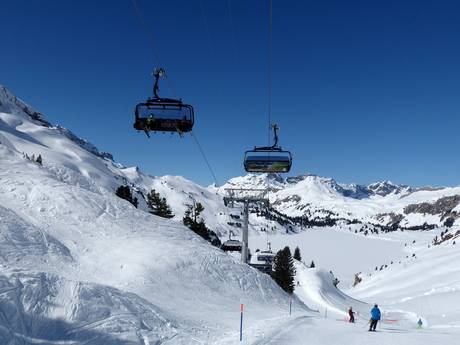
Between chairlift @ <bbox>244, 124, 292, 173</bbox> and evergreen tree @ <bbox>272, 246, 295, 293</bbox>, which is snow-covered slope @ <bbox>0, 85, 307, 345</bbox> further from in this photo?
evergreen tree @ <bbox>272, 246, 295, 293</bbox>

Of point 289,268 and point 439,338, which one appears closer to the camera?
point 439,338

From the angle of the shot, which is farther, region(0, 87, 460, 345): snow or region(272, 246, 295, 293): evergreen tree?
region(272, 246, 295, 293): evergreen tree

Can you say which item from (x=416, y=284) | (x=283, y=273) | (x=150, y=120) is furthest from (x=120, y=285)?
(x=416, y=284)

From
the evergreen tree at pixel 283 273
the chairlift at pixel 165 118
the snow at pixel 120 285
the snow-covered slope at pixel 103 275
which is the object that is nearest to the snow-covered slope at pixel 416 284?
the evergreen tree at pixel 283 273

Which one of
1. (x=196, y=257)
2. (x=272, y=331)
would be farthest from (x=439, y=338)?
(x=196, y=257)

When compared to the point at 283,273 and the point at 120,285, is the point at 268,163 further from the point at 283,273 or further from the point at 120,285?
the point at 283,273

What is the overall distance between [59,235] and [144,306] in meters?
17.6

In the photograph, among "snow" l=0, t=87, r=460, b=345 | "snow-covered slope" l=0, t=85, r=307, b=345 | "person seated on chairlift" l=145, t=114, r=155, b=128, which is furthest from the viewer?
"person seated on chairlift" l=145, t=114, r=155, b=128

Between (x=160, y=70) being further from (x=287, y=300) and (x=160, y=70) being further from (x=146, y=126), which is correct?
(x=287, y=300)

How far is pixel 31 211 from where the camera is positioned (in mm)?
35969

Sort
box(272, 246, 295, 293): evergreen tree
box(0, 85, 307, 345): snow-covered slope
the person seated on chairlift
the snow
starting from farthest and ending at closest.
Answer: box(272, 246, 295, 293): evergreen tree, the person seated on chairlift, the snow, box(0, 85, 307, 345): snow-covered slope

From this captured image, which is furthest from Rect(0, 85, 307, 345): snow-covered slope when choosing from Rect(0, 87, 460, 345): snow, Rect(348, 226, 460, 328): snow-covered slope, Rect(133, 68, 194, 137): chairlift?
Rect(348, 226, 460, 328): snow-covered slope

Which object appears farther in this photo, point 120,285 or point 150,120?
point 120,285

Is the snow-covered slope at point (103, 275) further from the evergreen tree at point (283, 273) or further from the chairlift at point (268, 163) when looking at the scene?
the evergreen tree at point (283, 273)
